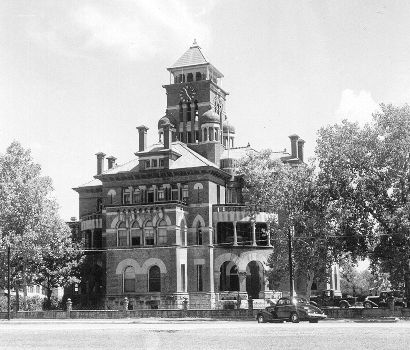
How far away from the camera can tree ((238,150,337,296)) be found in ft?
160

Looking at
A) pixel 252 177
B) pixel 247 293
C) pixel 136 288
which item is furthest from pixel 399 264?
pixel 136 288

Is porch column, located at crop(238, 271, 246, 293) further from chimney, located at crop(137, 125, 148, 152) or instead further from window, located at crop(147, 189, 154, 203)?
chimney, located at crop(137, 125, 148, 152)

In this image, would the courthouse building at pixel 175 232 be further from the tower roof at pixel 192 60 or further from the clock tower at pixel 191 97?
the tower roof at pixel 192 60

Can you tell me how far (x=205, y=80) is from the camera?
73500 millimetres

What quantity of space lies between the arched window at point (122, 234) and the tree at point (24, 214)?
6.09 meters

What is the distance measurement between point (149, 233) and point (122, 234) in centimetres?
280

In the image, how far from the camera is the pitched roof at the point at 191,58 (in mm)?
75188

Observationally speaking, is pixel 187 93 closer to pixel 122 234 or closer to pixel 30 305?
pixel 122 234

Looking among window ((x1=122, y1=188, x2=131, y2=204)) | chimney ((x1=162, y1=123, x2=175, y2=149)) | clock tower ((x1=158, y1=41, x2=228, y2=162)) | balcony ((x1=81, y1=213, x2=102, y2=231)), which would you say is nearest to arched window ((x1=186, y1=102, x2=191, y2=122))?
clock tower ((x1=158, y1=41, x2=228, y2=162))

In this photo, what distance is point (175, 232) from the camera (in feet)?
199

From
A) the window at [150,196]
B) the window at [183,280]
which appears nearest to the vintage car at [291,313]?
the window at [183,280]

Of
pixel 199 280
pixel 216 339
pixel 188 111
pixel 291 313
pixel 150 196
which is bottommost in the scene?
pixel 216 339

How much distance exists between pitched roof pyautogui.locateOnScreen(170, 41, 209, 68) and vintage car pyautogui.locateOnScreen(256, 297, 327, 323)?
38922 millimetres

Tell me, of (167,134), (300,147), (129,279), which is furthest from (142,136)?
(300,147)
